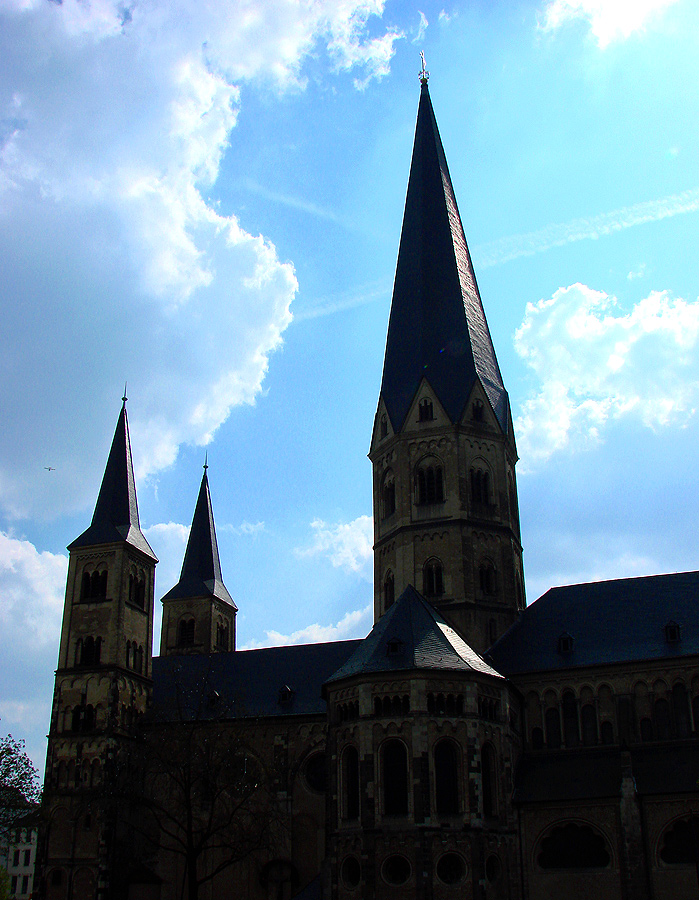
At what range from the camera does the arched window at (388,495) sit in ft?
172

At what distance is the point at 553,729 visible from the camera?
44.1 m

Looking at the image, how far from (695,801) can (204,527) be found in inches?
1748

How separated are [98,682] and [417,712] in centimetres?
2366

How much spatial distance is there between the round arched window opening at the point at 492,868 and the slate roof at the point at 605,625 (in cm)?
972

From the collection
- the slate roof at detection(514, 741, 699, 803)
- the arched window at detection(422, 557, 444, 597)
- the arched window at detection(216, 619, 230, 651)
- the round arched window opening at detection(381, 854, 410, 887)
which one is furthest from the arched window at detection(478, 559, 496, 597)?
the arched window at detection(216, 619, 230, 651)

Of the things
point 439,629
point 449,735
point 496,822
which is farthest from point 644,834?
point 439,629

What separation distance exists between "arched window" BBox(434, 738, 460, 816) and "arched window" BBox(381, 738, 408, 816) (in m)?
1.28

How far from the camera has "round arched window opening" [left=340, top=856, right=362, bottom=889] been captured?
1478 inches

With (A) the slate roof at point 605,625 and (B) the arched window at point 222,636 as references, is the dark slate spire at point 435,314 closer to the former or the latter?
(A) the slate roof at point 605,625

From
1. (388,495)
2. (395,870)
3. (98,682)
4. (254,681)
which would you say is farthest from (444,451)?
(98,682)

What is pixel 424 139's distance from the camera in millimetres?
62438

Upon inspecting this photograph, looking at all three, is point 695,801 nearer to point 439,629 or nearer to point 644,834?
point 644,834

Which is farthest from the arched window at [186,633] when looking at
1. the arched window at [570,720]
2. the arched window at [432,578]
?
the arched window at [570,720]

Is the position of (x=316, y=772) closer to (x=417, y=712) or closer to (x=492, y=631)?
(x=492, y=631)
